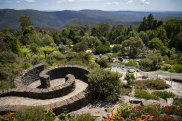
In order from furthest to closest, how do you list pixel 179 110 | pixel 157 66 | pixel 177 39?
pixel 177 39
pixel 157 66
pixel 179 110

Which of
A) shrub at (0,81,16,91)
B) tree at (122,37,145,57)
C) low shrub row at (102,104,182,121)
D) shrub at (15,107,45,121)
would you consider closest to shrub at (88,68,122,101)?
low shrub row at (102,104,182,121)

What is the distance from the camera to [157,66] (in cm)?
1739

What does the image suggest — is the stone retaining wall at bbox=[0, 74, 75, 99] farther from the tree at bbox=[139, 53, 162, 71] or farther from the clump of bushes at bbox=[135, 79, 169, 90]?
the tree at bbox=[139, 53, 162, 71]

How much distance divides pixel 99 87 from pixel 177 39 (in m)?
32.4

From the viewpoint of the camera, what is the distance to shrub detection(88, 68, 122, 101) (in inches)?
281

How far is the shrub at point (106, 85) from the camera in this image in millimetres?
7133

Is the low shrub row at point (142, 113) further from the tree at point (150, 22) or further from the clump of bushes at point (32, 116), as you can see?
the tree at point (150, 22)

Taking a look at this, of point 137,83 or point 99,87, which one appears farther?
point 137,83

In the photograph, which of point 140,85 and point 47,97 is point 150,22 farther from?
point 47,97

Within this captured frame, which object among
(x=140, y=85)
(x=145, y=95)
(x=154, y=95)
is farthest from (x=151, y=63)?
(x=145, y=95)

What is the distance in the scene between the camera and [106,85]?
7.26 metres

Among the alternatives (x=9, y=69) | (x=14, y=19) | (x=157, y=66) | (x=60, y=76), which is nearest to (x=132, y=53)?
(x=157, y=66)

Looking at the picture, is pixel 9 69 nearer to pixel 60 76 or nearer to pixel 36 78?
pixel 36 78

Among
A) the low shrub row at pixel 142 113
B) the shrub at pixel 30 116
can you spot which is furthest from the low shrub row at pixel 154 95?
the shrub at pixel 30 116
